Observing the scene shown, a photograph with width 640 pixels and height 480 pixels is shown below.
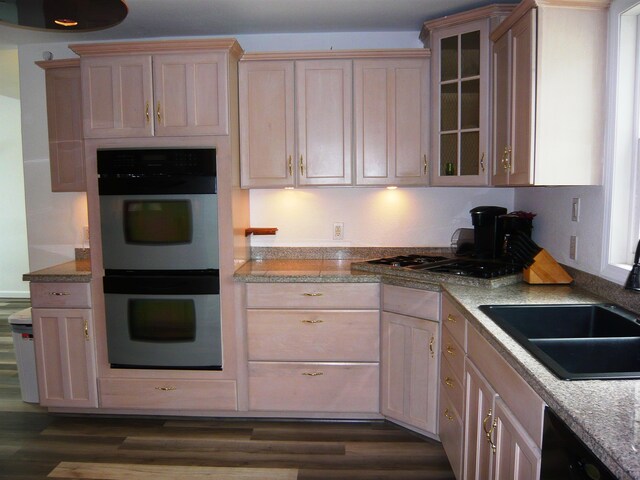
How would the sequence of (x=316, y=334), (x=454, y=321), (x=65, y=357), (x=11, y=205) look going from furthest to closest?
(x=11, y=205) < (x=65, y=357) < (x=316, y=334) < (x=454, y=321)

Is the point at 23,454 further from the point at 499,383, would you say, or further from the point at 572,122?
the point at 572,122

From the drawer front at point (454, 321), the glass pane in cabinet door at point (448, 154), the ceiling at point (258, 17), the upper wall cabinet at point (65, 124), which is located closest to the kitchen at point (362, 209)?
the ceiling at point (258, 17)

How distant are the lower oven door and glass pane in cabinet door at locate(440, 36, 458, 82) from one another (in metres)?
1.81

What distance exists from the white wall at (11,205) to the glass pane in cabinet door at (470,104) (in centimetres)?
556

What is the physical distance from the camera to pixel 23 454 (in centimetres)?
256

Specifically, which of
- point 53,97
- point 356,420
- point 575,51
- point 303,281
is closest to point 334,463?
point 356,420

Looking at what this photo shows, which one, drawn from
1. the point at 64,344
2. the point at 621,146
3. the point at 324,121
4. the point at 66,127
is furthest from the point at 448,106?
the point at 64,344

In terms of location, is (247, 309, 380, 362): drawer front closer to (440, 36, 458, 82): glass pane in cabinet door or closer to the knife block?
the knife block

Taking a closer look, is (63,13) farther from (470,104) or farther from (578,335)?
(470,104)

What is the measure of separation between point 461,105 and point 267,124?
45.6 inches

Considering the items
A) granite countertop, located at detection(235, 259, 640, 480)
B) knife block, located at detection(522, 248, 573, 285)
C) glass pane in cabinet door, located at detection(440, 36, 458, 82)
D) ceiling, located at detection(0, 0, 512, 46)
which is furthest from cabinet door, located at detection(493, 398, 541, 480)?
ceiling, located at detection(0, 0, 512, 46)

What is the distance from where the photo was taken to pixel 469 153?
9.11 feet

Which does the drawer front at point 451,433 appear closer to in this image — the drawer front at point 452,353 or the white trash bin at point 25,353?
the drawer front at point 452,353

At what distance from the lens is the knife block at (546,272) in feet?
7.67
